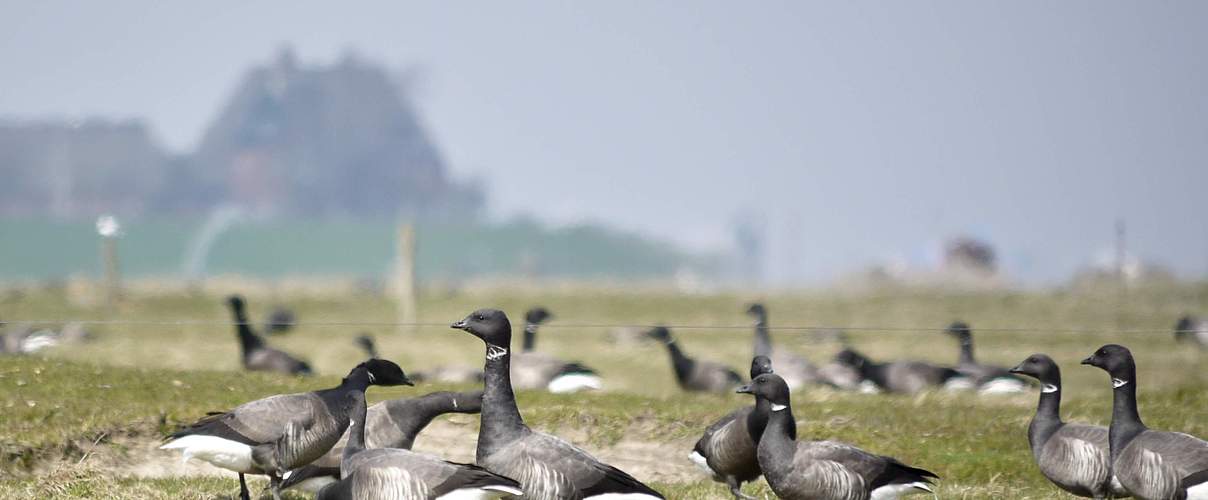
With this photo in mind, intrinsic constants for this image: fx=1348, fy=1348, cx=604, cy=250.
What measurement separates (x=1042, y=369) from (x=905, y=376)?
11010 mm

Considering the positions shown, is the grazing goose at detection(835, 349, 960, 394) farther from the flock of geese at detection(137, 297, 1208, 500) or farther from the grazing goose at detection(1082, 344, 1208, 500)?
the grazing goose at detection(1082, 344, 1208, 500)

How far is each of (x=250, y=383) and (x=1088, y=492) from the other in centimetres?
1080

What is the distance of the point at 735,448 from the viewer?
12953mm

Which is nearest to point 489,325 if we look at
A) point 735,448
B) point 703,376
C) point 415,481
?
point 415,481

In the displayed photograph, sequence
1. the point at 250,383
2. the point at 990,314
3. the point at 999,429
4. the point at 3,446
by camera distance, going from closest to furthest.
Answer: the point at 3,446, the point at 999,429, the point at 250,383, the point at 990,314

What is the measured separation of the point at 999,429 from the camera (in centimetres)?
1700

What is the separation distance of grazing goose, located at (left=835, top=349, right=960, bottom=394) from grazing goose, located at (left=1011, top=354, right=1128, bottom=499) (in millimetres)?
10580

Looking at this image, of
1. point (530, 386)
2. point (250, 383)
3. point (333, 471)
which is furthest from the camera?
point (530, 386)

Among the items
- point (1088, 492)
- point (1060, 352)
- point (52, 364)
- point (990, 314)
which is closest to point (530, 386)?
point (52, 364)

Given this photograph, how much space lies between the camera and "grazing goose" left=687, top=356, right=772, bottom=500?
12.9 meters

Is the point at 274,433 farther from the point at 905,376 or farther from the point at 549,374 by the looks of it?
the point at 905,376

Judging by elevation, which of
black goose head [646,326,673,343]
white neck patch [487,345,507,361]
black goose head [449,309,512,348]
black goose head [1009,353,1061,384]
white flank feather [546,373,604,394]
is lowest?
white flank feather [546,373,604,394]

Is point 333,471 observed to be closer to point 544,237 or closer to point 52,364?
point 52,364

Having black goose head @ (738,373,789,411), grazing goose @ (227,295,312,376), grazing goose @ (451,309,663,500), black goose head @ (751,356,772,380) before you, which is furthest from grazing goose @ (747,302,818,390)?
grazing goose @ (451,309,663,500)
